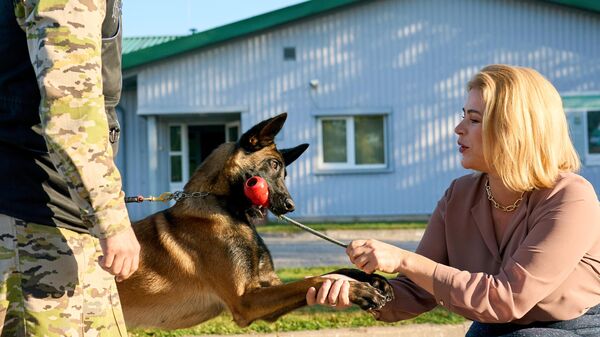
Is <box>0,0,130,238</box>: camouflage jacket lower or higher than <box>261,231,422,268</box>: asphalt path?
higher

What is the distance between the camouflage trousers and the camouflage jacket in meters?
0.23

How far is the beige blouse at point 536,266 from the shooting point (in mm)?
2646

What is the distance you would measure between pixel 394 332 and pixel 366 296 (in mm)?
1856

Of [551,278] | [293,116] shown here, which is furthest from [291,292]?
[293,116]

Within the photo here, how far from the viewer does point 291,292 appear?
332 cm

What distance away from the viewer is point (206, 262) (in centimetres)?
372

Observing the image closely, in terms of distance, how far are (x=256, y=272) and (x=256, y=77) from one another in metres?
13.0

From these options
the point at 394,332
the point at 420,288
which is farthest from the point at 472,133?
A: the point at 394,332

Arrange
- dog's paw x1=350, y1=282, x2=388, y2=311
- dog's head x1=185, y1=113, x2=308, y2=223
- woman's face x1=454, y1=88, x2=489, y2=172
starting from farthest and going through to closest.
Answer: dog's head x1=185, y1=113, x2=308, y2=223 < dog's paw x1=350, y1=282, x2=388, y2=311 < woman's face x1=454, y1=88, x2=489, y2=172

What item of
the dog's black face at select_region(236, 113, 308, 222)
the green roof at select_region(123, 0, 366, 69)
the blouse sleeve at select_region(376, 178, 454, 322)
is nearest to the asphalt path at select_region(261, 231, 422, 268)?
the dog's black face at select_region(236, 113, 308, 222)

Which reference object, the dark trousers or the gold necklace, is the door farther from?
the dark trousers

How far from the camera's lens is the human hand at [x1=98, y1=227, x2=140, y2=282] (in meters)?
2.04

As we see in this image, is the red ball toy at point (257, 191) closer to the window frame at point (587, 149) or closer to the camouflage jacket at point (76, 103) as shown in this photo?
the camouflage jacket at point (76, 103)

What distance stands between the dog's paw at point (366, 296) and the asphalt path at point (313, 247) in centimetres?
568
